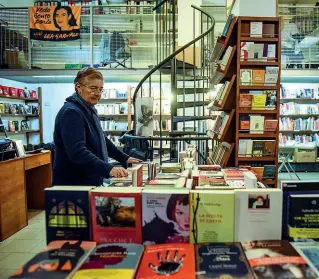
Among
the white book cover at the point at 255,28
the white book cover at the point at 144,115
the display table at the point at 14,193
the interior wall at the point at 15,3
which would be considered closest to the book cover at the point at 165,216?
the white book cover at the point at 144,115

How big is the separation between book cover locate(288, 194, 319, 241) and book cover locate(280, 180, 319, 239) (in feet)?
0.04

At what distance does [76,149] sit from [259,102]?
62.7 inches

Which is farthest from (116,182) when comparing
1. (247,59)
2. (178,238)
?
(247,59)

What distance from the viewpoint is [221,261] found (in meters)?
0.90

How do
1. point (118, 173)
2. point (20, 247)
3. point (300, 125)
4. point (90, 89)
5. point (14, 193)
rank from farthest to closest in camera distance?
point (300, 125), point (14, 193), point (20, 247), point (90, 89), point (118, 173)

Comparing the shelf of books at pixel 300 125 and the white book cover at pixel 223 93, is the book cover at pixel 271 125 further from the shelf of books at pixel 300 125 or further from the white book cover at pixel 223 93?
the shelf of books at pixel 300 125

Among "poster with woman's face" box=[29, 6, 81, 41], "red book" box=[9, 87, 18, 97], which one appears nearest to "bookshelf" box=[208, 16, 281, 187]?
"poster with woman's face" box=[29, 6, 81, 41]

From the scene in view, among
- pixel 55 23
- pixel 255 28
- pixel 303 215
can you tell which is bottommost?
pixel 303 215

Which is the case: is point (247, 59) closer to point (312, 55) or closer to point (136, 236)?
point (136, 236)

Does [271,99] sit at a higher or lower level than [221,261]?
higher

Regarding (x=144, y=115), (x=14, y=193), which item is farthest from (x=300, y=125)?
(x=14, y=193)

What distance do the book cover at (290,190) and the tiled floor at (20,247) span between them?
1999mm

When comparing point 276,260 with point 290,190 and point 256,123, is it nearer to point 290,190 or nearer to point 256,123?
point 290,190

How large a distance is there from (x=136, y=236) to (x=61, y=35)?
6207 millimetres
